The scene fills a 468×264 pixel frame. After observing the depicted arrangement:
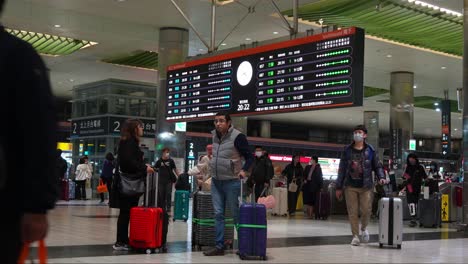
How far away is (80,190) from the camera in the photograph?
21.7 meters

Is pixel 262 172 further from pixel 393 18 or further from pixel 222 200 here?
pixel 222 200

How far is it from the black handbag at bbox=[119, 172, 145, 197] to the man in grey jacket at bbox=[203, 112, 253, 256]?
0.84 metres

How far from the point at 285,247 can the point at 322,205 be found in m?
7.00

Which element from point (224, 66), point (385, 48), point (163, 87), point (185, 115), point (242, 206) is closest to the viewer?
point (242, 206)

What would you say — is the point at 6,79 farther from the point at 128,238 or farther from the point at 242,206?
the point at 128,238

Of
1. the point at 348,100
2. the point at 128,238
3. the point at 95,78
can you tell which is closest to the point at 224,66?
the point at 348,100

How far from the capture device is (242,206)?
21.9ft

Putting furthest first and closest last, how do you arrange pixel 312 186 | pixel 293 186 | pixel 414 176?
pixel 293 186
pixel 312 186
pixel 414 176

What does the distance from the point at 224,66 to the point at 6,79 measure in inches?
351

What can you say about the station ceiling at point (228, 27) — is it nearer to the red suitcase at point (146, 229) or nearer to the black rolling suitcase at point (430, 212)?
the black rolling suitcase at point (430, 212)

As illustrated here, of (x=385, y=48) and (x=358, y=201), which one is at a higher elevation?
(x=385, y=48)

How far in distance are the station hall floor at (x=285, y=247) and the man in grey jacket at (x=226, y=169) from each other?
436 mm

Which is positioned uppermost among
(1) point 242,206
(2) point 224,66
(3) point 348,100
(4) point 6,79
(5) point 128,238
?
(2) point 224,66

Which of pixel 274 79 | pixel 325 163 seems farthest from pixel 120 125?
pixel 325 163
